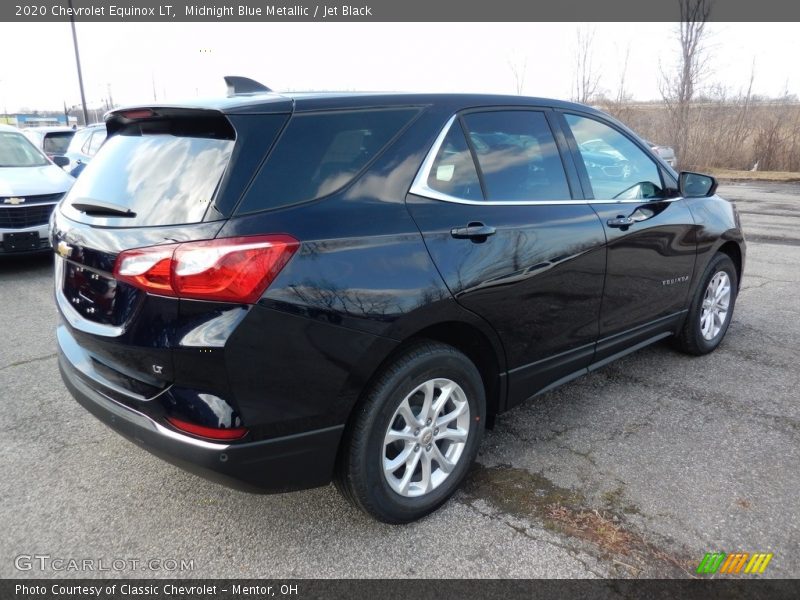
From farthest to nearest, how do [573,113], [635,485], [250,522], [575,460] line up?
[573,113] → [575,460] → [635,485] → [250,522]

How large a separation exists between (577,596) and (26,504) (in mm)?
2445

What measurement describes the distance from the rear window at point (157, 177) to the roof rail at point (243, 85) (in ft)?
1.51

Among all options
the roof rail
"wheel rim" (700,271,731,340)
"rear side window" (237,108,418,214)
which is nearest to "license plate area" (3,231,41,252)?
the roof rail

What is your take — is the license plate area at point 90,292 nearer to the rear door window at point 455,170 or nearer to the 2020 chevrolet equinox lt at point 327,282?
the 2020 chevrolet equinox lt at point 327,282

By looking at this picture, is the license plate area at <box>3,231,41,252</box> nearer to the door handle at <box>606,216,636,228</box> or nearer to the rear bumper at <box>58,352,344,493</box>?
the rear bumper at <box>58,352,344,493</box>

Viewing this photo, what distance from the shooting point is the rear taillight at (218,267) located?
2020 millimetres

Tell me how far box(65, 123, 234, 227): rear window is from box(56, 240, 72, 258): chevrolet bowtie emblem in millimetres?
132

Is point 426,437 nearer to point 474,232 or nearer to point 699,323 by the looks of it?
point 474,232

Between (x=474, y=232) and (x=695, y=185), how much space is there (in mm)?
2376

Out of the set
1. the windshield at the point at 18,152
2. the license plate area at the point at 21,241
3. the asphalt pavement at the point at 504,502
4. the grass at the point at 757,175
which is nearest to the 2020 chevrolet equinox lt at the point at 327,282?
the asphalt pavement at the point at 504,502

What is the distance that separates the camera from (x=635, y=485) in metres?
2.91
